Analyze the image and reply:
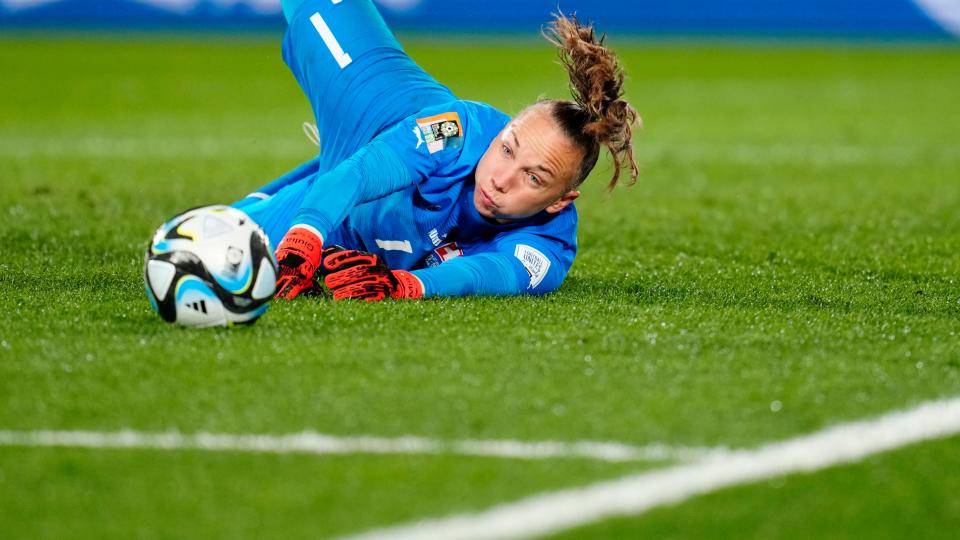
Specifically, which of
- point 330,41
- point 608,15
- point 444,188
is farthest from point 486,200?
point 608,15

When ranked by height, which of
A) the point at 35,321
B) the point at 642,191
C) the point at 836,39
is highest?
the point at 35,321

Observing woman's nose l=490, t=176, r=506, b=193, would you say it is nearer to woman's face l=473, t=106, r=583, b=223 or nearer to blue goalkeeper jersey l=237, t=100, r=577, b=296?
woman's face l=473, t=106, r=583, b=223

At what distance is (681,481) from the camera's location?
2.96 meters

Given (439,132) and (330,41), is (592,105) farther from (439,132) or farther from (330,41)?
(330,41)

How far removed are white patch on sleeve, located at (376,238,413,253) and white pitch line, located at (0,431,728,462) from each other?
2.01 meters

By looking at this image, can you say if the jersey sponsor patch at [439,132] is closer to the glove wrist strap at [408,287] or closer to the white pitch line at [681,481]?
the glove wrist strap at [408,287]

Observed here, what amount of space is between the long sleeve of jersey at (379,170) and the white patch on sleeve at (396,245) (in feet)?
0.85

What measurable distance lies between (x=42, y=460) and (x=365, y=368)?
3.26 ft

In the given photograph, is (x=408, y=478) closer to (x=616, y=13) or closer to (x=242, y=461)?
(x=242, y=461)

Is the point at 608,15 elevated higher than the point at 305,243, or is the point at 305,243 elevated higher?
the point at 305,243

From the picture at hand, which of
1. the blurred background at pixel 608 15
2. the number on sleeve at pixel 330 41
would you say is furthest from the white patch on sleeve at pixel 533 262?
the blurred background at pixel 608 15

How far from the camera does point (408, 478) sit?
2.94 meters

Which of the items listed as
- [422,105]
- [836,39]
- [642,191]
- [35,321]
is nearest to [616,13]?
[836,39]

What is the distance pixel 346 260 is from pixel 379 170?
342 mm
